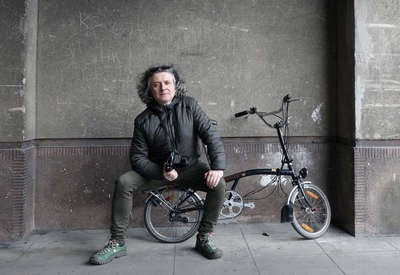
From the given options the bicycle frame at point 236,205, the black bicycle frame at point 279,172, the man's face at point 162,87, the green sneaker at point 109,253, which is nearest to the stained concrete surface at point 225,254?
the green sneaker at point 109,253

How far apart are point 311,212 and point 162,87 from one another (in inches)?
82.4

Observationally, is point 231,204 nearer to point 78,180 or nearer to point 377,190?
point 377,190

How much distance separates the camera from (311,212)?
3584mm

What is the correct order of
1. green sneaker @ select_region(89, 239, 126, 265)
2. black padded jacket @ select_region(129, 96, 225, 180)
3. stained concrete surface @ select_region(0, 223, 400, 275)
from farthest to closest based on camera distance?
black padded jacket @ select_region(129, 96, 225, 180), green sneaker @ select_region(89, 239, 126, 265), stained concrete surface @ select_region(0, 223, 400, 275)

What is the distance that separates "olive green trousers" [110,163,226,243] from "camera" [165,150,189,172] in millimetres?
197

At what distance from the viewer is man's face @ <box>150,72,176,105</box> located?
3248 millimetres

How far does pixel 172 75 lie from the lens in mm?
3350

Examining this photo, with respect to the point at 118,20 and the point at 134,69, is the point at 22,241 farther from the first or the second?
the point at 118,20

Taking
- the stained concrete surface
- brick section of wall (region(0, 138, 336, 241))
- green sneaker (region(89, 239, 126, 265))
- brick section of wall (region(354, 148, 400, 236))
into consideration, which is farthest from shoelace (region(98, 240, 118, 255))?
brick section of wall (region(354, 148, 400, 236))

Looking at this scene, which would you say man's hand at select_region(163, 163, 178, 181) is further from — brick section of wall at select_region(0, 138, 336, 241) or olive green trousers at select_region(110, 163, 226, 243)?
brick section of wall at select_region(0, 138, 336, 241)

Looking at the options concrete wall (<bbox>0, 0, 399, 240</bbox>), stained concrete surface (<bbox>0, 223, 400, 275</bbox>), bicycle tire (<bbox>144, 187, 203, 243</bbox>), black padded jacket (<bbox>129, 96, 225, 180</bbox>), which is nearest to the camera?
stained concrete surface (<bbox>0, 223, 400, 275</bbox>)

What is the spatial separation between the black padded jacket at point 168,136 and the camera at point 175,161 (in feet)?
0.37

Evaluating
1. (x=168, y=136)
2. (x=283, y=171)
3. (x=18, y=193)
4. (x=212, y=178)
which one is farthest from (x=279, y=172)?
(x=18, y=193)

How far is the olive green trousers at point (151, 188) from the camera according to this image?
10.4 feet
